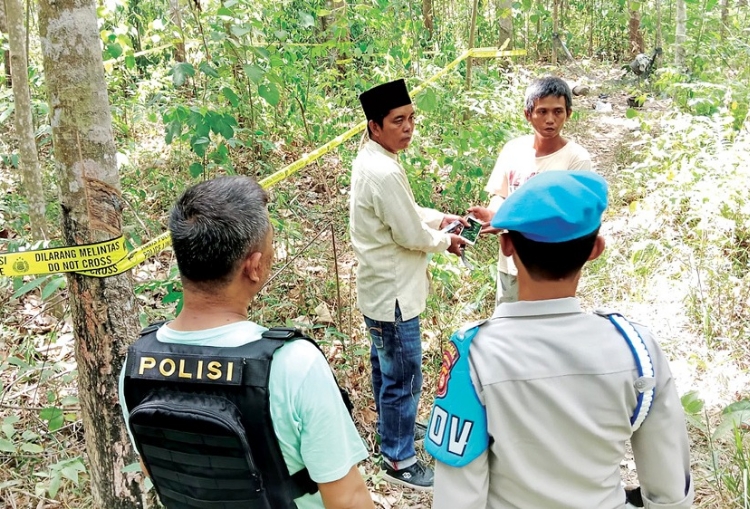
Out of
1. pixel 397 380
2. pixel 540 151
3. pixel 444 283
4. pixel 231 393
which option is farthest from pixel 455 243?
pixel 231 393

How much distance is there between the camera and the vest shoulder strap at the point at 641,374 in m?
1.31

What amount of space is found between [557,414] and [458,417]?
0.21 metres

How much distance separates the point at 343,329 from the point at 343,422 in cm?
257

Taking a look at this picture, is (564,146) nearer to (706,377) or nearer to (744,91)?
(706,377)

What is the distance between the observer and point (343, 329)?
3.96 m

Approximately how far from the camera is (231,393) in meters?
1.32

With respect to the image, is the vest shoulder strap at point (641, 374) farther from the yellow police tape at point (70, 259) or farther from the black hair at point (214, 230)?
the yellow police tape at point (70, 259)

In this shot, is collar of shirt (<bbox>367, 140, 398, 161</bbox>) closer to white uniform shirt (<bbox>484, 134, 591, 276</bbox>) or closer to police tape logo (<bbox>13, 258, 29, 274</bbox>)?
white uniform shirt (<bbox>484, 134, 591, 276</bbox>)

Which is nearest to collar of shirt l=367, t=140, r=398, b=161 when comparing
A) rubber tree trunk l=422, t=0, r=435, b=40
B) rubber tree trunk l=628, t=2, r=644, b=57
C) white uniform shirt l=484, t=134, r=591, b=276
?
white uniform shirt l=484, t=134, r=591, b=276

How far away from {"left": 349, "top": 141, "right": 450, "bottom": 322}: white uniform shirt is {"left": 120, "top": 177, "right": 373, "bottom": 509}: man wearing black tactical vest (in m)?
1.33

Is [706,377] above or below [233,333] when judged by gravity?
below

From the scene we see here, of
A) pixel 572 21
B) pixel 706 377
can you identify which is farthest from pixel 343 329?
pixel 572 21

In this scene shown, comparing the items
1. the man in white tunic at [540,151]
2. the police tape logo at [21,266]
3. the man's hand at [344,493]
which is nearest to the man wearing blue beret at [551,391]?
the man's hand at [344,493]

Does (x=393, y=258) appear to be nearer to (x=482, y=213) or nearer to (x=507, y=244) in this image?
(x=482, y=213)
